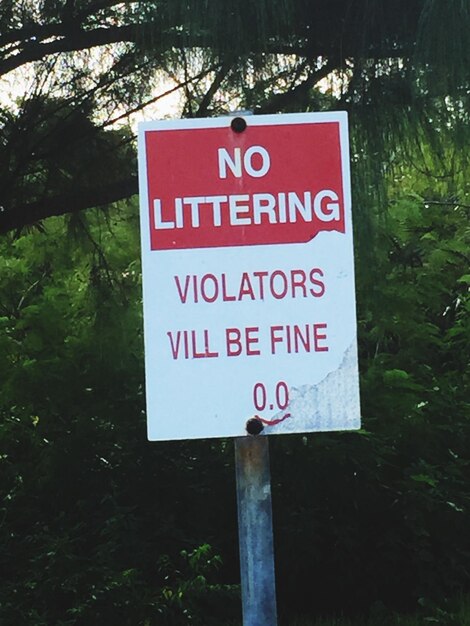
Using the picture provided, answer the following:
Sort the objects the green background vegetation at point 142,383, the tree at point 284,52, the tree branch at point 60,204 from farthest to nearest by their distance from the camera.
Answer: the tree branch at point 60,204, the green background vegetation at point 142,383, the tree at point 284,52

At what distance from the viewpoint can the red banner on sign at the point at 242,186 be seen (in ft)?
4.99

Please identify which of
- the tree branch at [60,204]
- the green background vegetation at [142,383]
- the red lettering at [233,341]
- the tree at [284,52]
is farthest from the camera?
A: the tree branch at [60,204]

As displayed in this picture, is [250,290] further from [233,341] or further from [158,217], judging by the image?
[158,217]

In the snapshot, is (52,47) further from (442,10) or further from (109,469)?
(109,469)

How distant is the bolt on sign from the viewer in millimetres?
1490

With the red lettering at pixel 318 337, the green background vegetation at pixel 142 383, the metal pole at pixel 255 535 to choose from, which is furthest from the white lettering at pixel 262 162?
the green background vegetation at pixel 142 383

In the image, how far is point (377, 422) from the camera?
534 centimetres

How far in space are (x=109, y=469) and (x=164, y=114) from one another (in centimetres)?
215

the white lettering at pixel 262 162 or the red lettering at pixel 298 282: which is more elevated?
the white lettering at pixel 262 162

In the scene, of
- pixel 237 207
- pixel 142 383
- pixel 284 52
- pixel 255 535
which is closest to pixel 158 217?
pixel 237 207

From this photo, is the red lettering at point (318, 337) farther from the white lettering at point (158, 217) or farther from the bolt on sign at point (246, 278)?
the white lettering at point (158, 217)

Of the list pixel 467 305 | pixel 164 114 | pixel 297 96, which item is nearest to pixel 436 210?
pixel 467 305

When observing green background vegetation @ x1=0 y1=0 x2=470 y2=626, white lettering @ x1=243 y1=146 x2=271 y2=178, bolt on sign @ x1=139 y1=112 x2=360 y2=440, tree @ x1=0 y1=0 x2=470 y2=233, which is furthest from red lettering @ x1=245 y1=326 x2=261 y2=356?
green background vegetation @ x1=0 y1=0 x2=470 y2=626

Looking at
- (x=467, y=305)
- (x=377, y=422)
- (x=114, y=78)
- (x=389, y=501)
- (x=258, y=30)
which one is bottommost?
(x=389, y=501)
